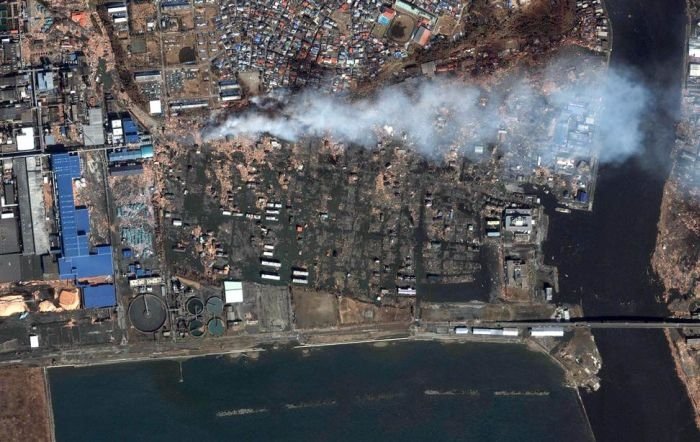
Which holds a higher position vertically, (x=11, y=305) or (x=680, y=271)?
(x=680, y=271)

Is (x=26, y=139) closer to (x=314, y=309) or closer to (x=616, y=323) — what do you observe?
(x=314, y=309)

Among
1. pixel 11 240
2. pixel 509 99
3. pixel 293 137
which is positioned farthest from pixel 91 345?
pixel 509 99

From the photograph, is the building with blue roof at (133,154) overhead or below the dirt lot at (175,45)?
below

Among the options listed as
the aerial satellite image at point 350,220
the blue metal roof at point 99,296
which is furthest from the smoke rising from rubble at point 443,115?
the blue metal roof at point 99,296

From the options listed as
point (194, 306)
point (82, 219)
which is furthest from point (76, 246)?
point (194, 306)

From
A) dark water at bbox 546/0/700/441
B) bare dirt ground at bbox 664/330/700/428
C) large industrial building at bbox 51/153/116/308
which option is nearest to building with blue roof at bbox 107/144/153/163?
large industrial building at bbox 51/153/116/308

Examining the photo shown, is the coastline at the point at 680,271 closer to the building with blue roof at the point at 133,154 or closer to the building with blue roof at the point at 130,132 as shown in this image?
the building with blue roof at the point at 133,154

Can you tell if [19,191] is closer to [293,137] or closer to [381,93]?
[293,137]
